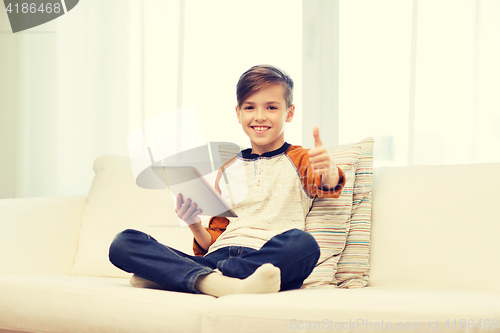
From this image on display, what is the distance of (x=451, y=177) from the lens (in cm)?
116

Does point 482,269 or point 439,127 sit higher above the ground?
point 439,127

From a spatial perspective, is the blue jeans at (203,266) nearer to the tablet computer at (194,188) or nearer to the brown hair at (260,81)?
the tablet computer at (194,188)

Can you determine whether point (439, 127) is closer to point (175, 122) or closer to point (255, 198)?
point (255, 198)

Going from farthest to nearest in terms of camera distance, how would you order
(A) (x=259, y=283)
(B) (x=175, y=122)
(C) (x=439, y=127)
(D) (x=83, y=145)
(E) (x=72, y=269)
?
(D) (x=83, y=145) < (B) (x=175, y=122) < (C) (x=439, y=127) < (E) (x=72, y=269) < (A) (x=259, y=283)

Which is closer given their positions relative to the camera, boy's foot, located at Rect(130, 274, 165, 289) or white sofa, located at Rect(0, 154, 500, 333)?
white sofa, located at Rect(0, 154, 500, 333)

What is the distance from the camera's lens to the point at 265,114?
1.20 meters

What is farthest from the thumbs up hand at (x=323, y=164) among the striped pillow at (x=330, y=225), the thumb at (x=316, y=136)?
the striped pillow at (x=330, y=225)

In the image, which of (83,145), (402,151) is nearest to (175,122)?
(83,145)

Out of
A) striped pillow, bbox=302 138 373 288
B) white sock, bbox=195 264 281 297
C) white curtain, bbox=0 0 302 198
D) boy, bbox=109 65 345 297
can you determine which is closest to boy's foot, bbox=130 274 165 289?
boy, bbox=109 65 345 297

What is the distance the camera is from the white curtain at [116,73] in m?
1.87

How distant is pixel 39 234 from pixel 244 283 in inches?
30.7

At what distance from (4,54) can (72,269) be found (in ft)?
4.52

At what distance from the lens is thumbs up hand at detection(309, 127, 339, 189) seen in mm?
963

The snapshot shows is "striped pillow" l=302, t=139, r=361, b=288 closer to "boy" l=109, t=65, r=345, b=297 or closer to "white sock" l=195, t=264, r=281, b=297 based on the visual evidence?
"boy" l=109, t=65, r=345, b=297
